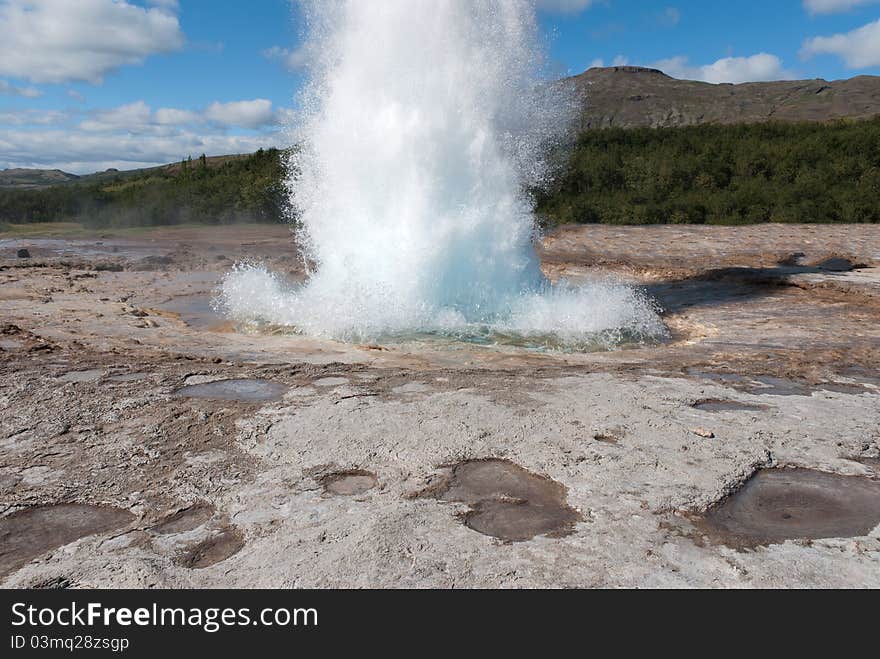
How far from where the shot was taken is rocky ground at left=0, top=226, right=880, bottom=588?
275 centimetres

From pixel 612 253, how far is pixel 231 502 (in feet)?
45.4

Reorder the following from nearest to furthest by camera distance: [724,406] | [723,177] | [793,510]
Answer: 1. [793,510]
2. [724,406]
3. [723,177]

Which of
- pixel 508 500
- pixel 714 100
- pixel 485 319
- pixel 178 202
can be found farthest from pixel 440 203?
pixel 714 100

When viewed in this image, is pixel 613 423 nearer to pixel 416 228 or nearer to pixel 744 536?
pixel 744 536

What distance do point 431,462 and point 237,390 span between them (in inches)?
78.6

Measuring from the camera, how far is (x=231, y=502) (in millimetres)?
3252

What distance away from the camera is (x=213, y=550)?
2832mm

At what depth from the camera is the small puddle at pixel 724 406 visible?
475cm

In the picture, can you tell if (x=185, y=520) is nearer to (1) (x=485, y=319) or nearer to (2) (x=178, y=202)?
(1) (x=485, y=319)

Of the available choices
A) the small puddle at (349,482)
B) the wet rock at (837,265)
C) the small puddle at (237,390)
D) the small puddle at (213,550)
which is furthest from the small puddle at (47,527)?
the wet rock at (837,265)

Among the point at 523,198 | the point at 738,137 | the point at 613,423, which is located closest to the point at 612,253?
the point at 523,198

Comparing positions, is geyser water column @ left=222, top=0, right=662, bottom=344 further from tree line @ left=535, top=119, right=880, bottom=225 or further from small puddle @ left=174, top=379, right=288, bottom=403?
tree line @ left=535, top=119, right=880, bottom=225

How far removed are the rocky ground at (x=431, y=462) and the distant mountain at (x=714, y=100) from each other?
7829 centimetres

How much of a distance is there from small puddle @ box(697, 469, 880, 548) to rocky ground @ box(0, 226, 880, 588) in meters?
0.01
